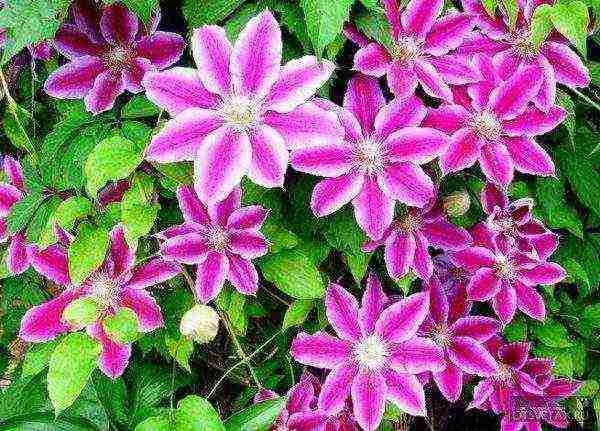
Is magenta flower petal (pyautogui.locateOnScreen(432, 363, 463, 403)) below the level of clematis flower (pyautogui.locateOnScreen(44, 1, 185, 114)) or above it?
below

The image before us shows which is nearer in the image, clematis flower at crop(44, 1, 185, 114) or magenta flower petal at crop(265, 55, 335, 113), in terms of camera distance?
magenta flower petal at crop(265, 55, 335, 113)

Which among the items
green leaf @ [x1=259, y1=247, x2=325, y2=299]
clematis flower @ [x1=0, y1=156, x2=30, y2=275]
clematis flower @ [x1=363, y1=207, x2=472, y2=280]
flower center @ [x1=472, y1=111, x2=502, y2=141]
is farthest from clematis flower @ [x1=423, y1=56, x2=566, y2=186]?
clematis flower @ [x1=0, y1=156, x2=30, y2=275]

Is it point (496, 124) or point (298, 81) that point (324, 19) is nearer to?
point (298, 81)

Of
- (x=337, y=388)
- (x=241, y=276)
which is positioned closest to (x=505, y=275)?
(x=337, y=388)

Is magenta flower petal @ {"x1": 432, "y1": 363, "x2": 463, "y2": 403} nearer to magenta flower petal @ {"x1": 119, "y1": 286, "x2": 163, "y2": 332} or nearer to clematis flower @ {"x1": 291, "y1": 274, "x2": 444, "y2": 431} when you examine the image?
clematis flower @ {"x1": 291, "y1": 274, "x2": 444, "y2": 431}

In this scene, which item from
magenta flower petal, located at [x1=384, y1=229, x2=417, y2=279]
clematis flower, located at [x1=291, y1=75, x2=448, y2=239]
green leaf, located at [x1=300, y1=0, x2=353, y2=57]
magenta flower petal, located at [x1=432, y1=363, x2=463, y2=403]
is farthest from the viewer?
magenta flower petal, located at [x1=432, y1=363, x2=463, y2=403]

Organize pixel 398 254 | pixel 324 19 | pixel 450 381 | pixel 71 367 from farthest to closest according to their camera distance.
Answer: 1. pixel 450 381
2. pixel 398 254
3. pixel 71 367
4. pixel 324 19
